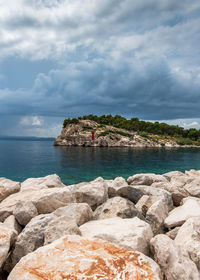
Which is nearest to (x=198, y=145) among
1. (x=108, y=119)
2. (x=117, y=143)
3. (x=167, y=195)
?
(x=117, y=143)

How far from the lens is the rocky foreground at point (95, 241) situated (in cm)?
420

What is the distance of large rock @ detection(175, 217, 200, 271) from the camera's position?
5.28 metres

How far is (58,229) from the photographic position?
5.75m

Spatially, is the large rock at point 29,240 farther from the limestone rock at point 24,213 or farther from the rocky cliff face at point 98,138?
the rocky cliff face at point 98,138

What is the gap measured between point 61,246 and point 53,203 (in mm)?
4047

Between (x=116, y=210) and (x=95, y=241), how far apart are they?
2960 millimetres

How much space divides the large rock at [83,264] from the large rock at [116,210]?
289cm

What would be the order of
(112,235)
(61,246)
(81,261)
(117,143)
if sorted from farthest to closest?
(117,143)
(112,235)
(61,246)
(81,261)

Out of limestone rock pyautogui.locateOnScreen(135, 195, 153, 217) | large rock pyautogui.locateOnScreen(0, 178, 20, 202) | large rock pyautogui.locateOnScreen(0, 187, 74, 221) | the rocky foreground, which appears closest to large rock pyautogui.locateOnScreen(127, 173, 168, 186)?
the rocky foreground

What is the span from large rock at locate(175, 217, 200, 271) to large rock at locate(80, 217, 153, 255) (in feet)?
3.05

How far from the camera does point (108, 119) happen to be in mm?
177000

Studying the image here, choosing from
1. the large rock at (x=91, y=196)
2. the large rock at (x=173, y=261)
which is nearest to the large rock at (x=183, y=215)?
the large rock at (x=173, y=261)

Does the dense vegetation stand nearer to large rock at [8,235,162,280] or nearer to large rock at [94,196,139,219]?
large rock at [94,196,139,219]

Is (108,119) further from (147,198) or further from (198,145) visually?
(147,198)
